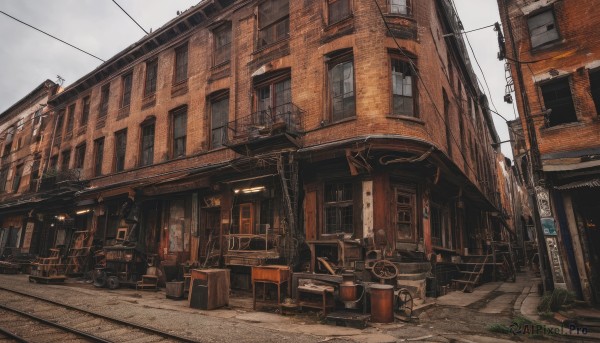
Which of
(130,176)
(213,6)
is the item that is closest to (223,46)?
(213,6)

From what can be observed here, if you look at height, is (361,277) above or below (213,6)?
below

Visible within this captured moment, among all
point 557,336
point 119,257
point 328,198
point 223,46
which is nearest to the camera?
point 557,336

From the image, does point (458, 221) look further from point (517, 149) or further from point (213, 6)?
point (213, 6)

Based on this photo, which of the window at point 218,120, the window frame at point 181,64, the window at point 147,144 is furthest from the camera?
the window at point 147,144

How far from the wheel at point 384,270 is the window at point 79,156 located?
21.9 meters

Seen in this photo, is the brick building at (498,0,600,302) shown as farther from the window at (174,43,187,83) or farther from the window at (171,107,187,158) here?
the window at (174,43,187,83)

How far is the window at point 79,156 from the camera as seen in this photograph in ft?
76.9

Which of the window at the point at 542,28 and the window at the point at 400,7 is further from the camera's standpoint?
the window at the point at 400,7

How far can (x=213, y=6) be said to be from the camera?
1731 centimetres

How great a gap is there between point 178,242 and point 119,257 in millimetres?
2610

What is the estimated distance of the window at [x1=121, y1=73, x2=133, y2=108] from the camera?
70.2ft

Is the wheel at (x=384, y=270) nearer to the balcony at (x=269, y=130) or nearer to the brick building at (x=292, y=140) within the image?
the brick building at (x=292, y=140)

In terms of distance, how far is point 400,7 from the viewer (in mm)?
13102

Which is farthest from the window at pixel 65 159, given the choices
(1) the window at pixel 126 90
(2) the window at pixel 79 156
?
(1) the window at pixel 126 90
